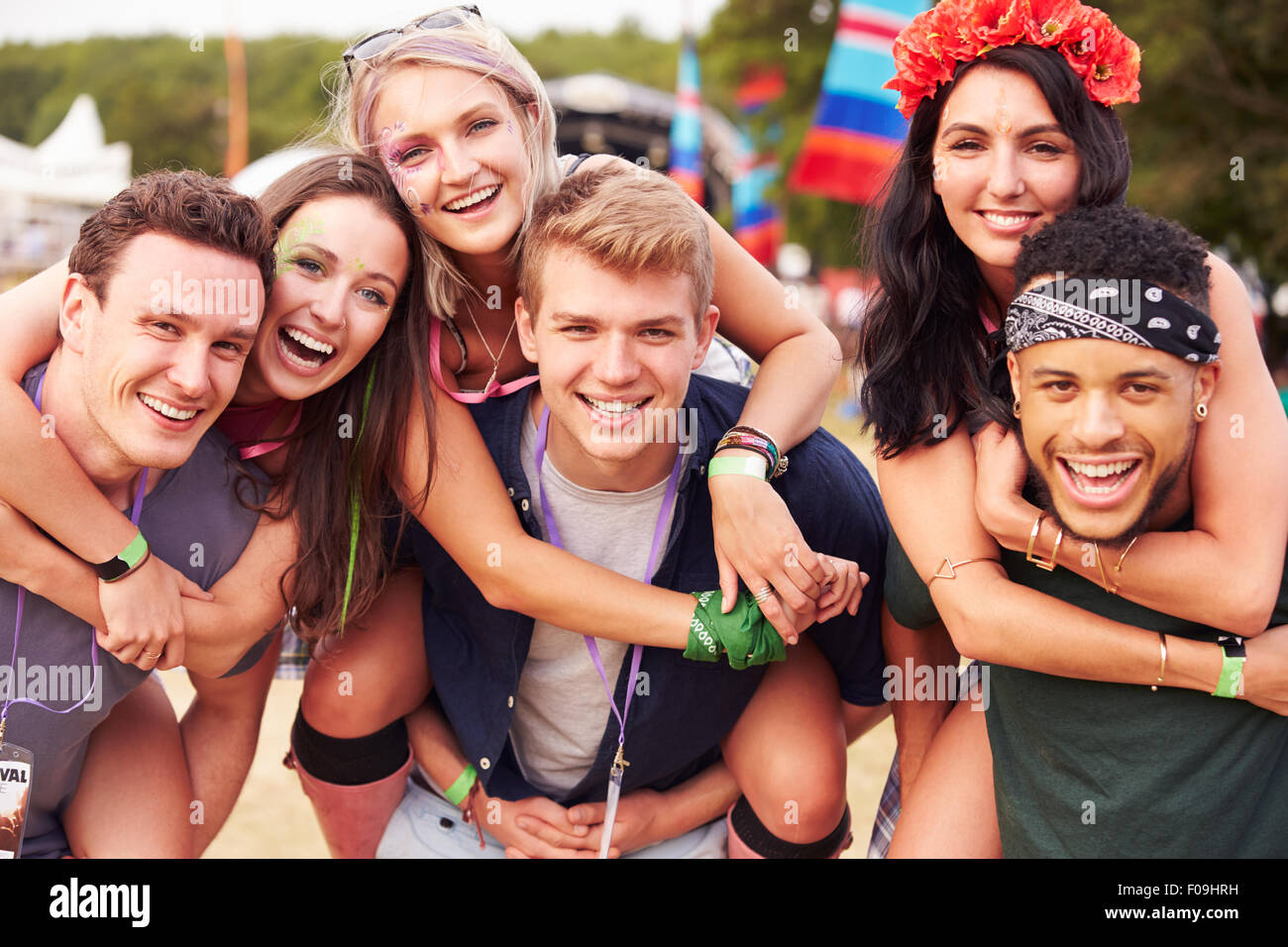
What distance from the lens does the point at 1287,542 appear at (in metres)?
2.47

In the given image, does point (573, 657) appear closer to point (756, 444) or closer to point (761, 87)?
point (756, 444)

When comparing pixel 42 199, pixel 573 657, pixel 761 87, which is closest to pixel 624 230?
pixel 573 657

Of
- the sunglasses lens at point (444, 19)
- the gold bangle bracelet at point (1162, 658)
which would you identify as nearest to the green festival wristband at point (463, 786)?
the gold bangle bracelet at point (1162, 658)

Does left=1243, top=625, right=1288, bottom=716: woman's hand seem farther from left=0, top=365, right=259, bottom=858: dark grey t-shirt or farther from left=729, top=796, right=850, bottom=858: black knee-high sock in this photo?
left=0, top=365, right=259, bottom=858: dark grey t-shirt

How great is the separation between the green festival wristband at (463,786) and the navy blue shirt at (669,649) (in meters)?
0.08

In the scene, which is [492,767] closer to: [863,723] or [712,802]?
[712,802]

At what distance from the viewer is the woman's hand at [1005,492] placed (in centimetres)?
257

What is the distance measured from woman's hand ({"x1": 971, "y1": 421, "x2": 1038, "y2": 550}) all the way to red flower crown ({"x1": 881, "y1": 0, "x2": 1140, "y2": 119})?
3.03 feet

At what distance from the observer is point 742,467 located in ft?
9.59

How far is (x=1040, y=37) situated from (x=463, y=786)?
2.65 m

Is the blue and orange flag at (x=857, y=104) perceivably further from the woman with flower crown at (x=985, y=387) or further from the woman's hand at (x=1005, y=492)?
the woman's hand at (x=1005, y=492)

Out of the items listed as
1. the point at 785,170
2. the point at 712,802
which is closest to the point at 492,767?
the point at 712,802

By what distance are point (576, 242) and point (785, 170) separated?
2370 centimetres

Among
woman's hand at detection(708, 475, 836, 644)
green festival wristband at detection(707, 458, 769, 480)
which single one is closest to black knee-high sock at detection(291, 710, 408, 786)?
woman's hand at detection(708, 475, 836, 644)
